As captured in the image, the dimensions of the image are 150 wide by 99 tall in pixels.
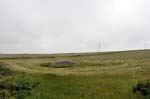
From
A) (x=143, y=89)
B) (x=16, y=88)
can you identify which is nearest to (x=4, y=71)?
(x=16, y=88)

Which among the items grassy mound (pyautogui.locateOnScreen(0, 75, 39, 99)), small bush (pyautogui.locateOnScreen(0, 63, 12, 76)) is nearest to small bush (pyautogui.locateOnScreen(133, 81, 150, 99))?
grassy mound (pyautogui.locateOnScreen(0, 75, 39, 99))

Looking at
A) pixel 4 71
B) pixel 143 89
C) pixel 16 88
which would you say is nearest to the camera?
pixel 143 89

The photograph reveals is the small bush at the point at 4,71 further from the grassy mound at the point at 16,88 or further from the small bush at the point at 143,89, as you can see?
the small bush at the point at 143,89

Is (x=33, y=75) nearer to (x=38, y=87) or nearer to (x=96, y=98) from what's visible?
(x=38, y=87)

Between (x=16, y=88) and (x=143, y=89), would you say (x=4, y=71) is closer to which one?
(x=16, y=88)

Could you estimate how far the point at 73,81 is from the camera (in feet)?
170

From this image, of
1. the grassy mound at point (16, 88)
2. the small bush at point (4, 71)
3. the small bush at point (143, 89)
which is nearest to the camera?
the grassy mound at point (16, 88)

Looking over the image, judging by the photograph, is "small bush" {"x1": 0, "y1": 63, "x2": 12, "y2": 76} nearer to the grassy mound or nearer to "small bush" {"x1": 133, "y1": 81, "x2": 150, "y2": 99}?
the grassy mound

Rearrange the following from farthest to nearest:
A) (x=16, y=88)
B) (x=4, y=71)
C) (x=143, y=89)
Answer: (x=4, y=71) → (x=16, y=88) → (x=143, y=89)

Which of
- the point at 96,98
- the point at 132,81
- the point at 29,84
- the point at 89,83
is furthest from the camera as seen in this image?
the point at 132,81

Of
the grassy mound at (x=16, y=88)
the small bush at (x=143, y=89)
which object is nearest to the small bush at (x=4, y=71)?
the grassy mound at (x=16, y=88)

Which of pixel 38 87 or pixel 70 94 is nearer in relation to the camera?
pixel 70 94

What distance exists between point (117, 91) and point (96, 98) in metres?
5.94

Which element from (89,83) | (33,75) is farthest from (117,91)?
(33,75)
